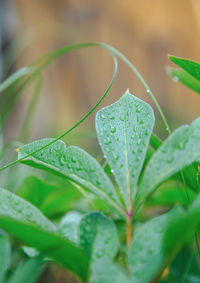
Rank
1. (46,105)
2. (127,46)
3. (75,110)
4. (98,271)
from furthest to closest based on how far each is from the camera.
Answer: (127,46) → (75,110) → (46,105) → (98,271)

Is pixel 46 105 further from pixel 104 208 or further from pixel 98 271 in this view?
pixel 98 271

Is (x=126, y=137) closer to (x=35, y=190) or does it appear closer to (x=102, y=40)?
(x=35, y=190)

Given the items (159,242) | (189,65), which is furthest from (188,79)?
(159,242)

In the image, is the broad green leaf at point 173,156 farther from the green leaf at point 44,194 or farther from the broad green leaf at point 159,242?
the green leaf at point 44,194

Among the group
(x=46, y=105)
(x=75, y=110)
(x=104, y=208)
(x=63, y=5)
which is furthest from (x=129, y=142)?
(x=63, y=5)

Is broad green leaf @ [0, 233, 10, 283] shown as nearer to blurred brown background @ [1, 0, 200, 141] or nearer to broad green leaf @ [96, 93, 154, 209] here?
broad green leaf @ [96, 93, 154, 209]

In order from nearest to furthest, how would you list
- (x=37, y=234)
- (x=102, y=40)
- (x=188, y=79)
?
1. (x=37, y=234)
2. (x=188, y=79)
3. (x=102, y=40)
